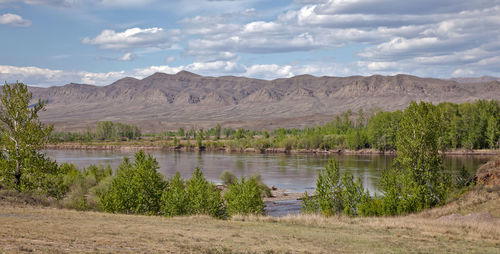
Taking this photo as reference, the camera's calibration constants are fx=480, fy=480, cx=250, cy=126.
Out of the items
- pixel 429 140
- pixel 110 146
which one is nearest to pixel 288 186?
pixel 429 140

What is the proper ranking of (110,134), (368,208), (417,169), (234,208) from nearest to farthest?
1. (368,208)
2. (234,208)
3. (417,169)
4. (110,134)

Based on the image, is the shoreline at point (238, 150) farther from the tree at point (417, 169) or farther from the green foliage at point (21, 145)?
the tree at point (417, 169)

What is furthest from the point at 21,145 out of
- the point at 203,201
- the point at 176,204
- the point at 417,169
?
the point at 417,169

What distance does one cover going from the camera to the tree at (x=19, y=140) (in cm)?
3111

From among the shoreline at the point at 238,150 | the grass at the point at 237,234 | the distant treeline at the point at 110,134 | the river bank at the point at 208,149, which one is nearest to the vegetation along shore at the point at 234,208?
the grass at the point at 237,234

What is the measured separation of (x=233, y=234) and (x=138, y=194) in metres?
15.5

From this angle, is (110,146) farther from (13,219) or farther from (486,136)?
(13,219)

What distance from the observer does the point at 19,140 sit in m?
31.5

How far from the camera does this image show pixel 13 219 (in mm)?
18672

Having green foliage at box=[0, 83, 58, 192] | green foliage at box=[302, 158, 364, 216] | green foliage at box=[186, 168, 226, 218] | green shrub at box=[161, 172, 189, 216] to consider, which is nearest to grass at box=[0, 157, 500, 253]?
green foliage at box=[0, 83, 58, 192]

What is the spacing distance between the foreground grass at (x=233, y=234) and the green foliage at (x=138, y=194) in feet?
29.7

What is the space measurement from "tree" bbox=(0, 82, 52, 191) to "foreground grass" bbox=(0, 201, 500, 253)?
28.0 feet

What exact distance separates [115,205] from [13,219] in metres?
13.1

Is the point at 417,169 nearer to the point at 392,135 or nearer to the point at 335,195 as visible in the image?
the point at 335,195
